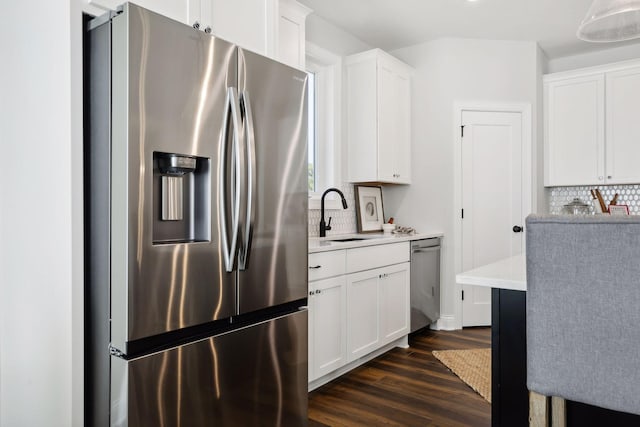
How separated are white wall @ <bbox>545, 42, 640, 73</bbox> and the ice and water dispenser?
14.8ft

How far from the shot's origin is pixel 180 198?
5.05ft

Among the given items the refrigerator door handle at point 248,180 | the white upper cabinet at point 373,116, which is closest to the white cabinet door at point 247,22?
the refrigerator door handle at point 248,180

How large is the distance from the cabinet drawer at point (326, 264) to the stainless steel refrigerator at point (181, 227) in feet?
2.13

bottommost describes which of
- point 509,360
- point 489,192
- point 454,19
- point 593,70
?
point 509,360

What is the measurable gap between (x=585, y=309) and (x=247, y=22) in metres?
1.75

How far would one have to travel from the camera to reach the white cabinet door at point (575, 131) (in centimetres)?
436

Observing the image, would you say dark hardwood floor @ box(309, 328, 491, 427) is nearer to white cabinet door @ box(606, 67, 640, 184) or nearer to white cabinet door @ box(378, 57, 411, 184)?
white cabinet door @ box(378, 57, 411, 184)

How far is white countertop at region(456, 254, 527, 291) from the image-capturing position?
1357mm

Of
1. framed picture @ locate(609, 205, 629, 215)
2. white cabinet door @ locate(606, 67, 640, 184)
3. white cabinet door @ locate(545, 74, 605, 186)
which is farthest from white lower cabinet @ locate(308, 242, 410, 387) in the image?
white cabinet door @ locate(606, 67, 640, 184)

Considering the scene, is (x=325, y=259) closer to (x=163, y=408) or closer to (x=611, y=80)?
(x=163, y=408)

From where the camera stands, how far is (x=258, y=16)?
2082 mm

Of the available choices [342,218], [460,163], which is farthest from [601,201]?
[342,218]

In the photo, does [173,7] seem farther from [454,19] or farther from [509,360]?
[454,19]

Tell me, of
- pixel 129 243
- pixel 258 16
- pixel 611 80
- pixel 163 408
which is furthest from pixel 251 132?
pixel 611 80
